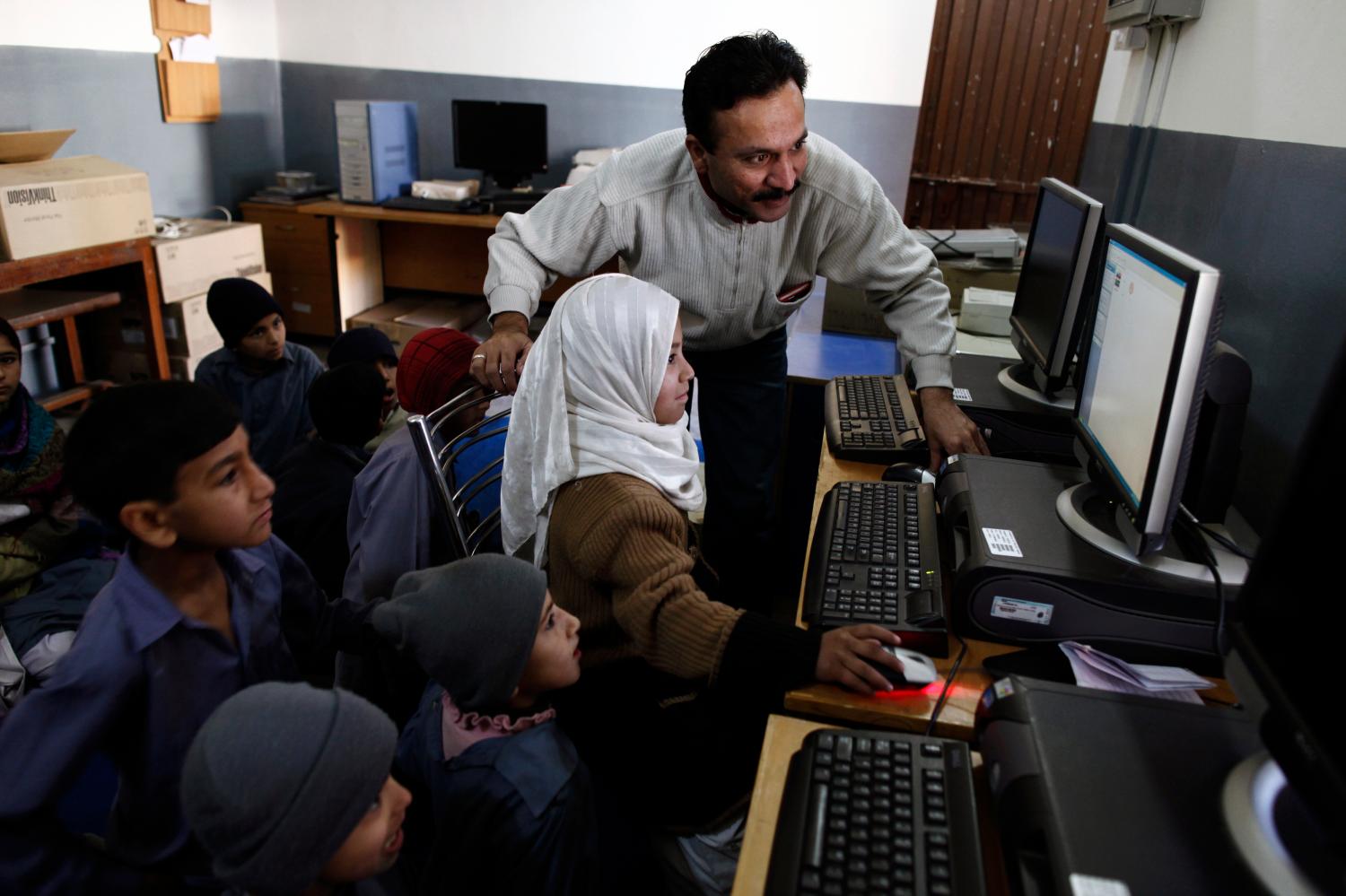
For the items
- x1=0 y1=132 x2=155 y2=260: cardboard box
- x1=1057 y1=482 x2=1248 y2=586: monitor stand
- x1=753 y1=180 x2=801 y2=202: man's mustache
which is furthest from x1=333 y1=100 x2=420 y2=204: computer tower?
x1=1057 y1=482 x2=1248 y2=586: monitor stand

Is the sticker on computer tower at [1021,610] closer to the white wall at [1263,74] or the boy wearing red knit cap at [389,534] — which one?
the white wall at [1263,74]

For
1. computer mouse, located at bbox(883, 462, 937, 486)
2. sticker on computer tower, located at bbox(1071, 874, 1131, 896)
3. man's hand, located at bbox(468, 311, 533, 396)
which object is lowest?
computer mouse, located at bbox(883, 462, 937, 486)

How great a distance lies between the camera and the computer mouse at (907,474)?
1.54 meters

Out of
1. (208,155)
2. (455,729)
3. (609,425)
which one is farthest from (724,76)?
(208,155)

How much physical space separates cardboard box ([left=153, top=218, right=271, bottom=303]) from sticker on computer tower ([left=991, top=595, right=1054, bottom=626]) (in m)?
3.46

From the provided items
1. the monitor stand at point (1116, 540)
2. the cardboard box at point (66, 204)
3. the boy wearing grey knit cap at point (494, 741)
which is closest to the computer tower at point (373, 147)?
the cardboard box at point (66, 204)

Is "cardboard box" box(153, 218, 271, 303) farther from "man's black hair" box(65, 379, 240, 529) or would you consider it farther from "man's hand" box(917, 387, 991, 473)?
"man's hand" box(917, 387, 991, 473)

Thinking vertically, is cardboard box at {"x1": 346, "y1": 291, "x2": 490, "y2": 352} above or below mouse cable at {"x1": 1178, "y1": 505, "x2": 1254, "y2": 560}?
below

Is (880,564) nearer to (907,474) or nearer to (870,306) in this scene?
(907,474)

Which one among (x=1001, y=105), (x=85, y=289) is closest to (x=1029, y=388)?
(x=1001, y=105)

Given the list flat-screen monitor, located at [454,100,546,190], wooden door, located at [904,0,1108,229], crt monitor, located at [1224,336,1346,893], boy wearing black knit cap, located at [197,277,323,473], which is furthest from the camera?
flat-screen monitor, located at [454,100,546,190]

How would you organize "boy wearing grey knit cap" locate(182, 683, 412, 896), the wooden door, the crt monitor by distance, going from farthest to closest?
Answer: the wooden door
"boy wearing grey knit cap" locate(182, 683, 412, 896)
the crt monitor

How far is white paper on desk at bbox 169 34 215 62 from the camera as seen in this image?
396cm

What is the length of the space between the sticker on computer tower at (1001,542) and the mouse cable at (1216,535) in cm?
21
